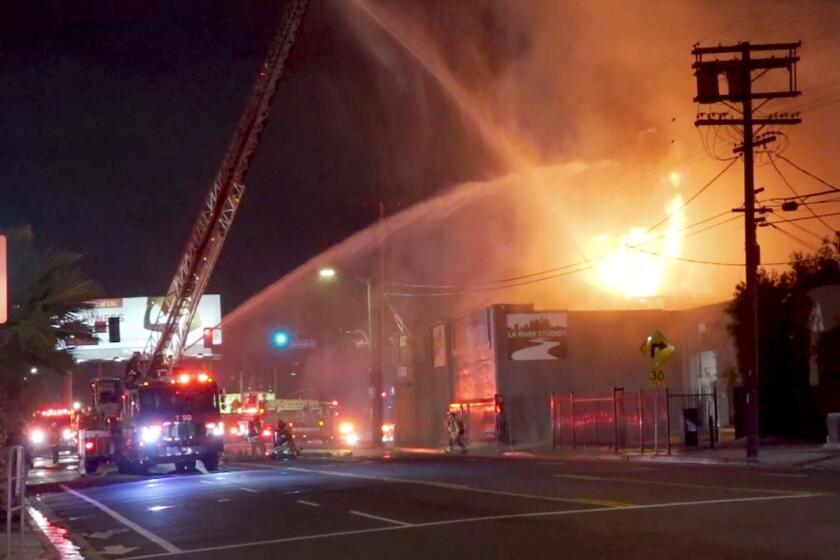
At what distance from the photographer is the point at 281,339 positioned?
41969mm

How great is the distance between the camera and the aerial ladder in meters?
34.3

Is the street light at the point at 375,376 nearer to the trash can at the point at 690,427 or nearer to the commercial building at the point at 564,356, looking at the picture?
the commercial building at the point at 564,356

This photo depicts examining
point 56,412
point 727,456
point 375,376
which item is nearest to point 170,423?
point 727,456

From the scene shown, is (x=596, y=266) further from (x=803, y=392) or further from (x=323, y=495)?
(x=323, y=495)

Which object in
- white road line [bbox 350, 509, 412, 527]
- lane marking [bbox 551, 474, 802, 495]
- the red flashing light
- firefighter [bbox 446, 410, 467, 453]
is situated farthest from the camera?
the red flashing light

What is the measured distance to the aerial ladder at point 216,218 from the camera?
34344 mm

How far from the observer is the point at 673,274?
6094cm

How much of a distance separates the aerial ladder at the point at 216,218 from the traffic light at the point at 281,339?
4.84m

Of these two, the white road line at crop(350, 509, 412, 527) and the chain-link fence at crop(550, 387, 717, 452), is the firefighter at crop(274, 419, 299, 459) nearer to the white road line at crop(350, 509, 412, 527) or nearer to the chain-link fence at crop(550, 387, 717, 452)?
the chain-link fence at crop(550, 387, 717, 452)

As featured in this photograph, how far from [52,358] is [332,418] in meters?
40.8

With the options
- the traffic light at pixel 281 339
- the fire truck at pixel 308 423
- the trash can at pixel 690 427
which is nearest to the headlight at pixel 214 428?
the traffic light at pixel 281 339

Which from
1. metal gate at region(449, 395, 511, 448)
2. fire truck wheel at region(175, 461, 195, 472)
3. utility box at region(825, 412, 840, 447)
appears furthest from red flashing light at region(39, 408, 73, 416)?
utility box at region(825, 412, 840, 447)

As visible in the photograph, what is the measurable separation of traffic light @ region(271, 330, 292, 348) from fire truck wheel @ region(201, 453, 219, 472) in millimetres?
7987

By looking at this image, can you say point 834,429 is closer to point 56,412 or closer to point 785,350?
point 785,350
